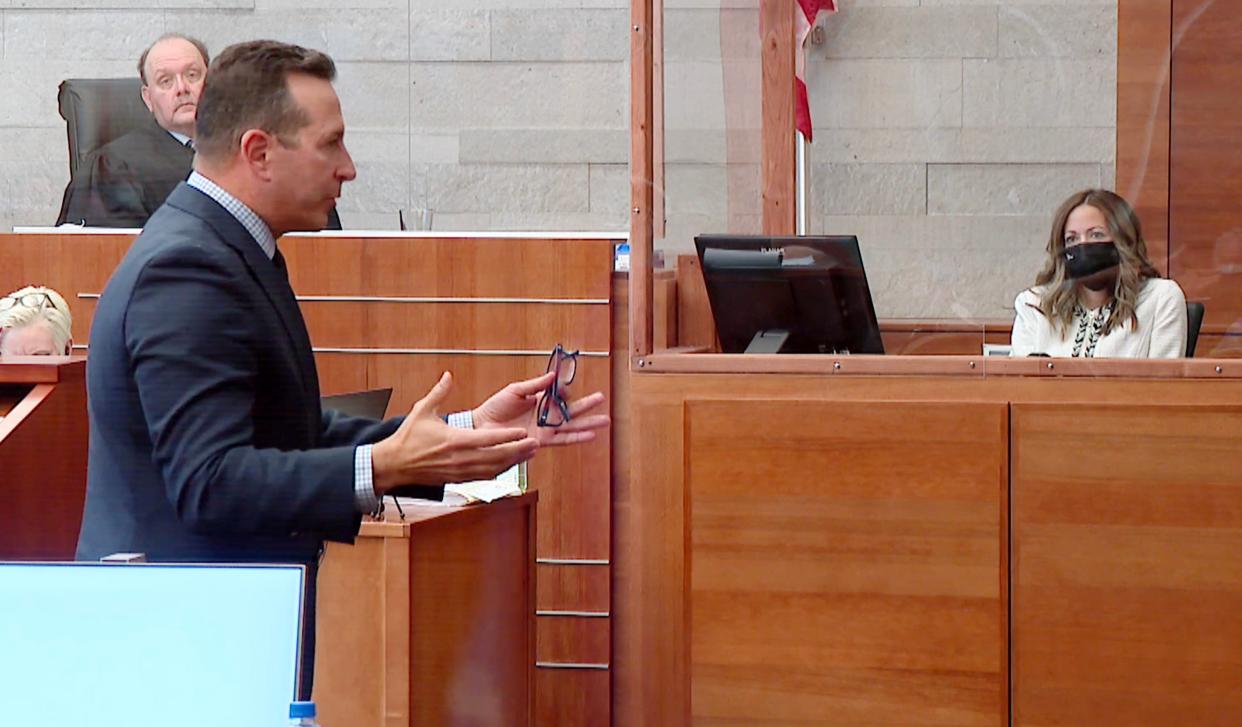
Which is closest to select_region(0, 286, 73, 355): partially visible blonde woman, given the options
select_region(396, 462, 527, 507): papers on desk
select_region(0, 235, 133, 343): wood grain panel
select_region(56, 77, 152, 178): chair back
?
select_region(0, 235, 133, 343): wood grain panel

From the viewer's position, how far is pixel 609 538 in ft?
10.7

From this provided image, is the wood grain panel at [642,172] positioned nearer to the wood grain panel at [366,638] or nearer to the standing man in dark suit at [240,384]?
the wood grain panel at [366,638]

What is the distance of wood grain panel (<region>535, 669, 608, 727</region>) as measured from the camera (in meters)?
3.27

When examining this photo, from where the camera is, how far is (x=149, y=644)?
3.73 feet

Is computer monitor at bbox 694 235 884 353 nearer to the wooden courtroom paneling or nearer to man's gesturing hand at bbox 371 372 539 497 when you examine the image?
the wooden courtroom paneling

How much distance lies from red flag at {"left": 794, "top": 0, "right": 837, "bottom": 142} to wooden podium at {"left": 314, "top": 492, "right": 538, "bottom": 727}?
3.12 ft

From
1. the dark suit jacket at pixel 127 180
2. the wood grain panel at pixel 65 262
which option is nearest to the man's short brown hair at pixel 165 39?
the dark suit jacket at pixel 127 180

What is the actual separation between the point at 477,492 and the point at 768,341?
21.3 inches

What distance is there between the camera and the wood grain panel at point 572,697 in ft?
10.7

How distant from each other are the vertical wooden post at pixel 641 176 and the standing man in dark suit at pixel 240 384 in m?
0.74

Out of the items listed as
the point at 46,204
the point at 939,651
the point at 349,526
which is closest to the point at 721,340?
the point at 939,651

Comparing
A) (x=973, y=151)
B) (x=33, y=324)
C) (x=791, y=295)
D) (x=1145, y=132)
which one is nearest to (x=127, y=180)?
(x=33, y=324)

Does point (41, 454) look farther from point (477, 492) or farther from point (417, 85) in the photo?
point (417, 85)

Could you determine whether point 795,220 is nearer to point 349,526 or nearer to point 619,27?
point 619,27
